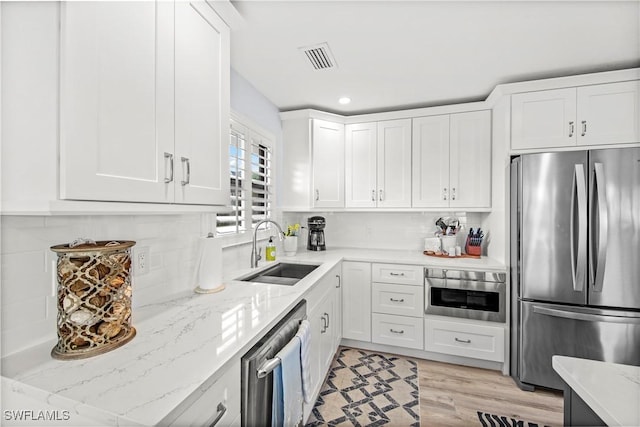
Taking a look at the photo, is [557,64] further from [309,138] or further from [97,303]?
[97,303]

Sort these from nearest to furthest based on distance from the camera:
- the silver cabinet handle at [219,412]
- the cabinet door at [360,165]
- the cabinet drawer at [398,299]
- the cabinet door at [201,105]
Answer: the silver cabinet handle at [219,412] < the cabinet door at [201,105] < the cabinet drawer at [398,299] < the cabinet door at [360,165]

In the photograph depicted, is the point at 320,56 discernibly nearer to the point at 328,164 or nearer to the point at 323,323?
the point at 328,164

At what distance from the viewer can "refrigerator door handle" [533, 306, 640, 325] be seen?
76.4 inches

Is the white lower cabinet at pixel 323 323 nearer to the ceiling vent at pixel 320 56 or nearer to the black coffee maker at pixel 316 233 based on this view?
the black coffee maker at pixel 316 233

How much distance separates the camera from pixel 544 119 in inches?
90.2

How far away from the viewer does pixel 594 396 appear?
0.73m

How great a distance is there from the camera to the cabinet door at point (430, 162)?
288 centimetres

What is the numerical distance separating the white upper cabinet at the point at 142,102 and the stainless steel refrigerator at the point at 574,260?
2.27 metres

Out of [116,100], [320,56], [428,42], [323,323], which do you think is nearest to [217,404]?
[116,100]

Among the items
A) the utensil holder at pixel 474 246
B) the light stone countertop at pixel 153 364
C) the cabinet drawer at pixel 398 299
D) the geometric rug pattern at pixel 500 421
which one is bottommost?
the geometric rug pattern at pixel 500 421

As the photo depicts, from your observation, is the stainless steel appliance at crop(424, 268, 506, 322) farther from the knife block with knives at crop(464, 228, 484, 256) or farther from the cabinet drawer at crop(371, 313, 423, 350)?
the knife block with knives at crop(464, 228, 484, 256)

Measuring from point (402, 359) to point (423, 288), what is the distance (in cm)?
69

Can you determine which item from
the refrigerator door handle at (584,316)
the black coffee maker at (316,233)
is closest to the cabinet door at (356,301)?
the black coffee maker at (316,233)

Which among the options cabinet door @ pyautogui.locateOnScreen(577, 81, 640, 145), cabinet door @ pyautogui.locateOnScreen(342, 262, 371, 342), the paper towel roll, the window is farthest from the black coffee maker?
cabinet door @ pyautogui.locateOnScreen(577, 81, 640, 145)
